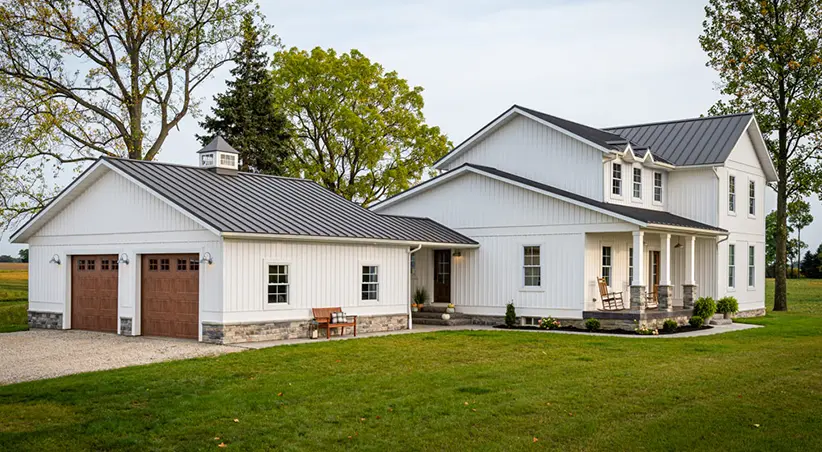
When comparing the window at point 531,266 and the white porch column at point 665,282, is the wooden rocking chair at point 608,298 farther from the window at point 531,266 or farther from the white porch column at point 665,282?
the window at point 531,266

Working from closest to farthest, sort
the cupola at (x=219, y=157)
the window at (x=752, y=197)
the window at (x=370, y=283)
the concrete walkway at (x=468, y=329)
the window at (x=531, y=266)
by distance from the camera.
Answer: the concrete walkway at (x=468, y=329), the window at (x=370, y=283), the cupola at (x=219, y=157), the window at (x=531, y=266), the window at (x=752, y=197)

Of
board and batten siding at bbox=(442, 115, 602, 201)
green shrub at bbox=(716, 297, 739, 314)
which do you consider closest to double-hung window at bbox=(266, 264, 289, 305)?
board and batten siding at bbox=(442, 115, 602, 201)

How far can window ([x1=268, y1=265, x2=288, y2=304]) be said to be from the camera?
1986 cm

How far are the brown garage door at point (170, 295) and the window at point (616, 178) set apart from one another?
45.4 ft

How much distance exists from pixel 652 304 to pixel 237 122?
70.4 ft

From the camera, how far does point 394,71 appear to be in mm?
44031

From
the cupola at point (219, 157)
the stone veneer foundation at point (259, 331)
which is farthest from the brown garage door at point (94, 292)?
the stone veneer foundation at point (259, 331)

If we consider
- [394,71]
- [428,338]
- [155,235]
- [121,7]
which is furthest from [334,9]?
[394,71]

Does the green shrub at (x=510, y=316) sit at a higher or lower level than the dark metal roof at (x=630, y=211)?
lower

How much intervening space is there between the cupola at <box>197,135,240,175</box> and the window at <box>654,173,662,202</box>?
48.3ft

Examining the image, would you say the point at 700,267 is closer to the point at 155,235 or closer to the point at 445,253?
the point at 445,253

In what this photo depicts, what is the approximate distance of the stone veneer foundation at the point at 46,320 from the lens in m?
23.3

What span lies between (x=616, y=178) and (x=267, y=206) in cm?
1169

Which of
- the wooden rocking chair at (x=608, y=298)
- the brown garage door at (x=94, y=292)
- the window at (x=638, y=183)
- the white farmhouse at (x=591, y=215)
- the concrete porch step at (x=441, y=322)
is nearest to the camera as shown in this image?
the brown garage door at (x=94, y=292)
